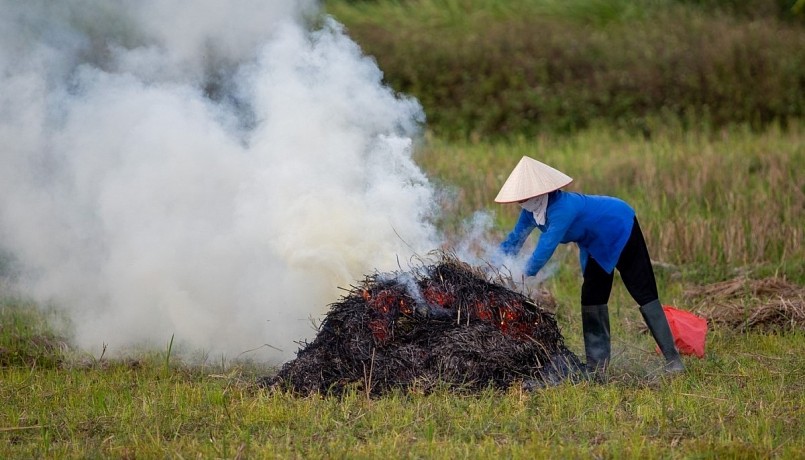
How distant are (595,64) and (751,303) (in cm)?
1034

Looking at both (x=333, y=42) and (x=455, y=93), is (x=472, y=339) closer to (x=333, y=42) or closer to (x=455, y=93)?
(x=333, y=42)

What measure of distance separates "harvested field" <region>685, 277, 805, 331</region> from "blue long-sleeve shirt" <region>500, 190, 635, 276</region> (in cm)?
236

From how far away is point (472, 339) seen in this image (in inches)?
269

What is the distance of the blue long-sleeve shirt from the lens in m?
6.93

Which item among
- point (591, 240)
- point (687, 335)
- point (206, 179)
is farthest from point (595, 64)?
point (591, 240)

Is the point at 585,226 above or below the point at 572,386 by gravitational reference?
above

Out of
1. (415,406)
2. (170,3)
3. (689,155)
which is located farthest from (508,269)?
(689,155)

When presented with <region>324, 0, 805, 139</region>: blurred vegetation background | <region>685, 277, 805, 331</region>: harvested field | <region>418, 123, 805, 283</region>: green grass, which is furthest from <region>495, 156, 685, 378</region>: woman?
<region>324, 0, 805, 139</region>: blurred vegetation background

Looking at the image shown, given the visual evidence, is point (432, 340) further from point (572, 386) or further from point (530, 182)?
point (530, 182)

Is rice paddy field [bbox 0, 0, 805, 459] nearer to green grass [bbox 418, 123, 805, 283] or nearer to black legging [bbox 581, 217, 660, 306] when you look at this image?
green grass [bbox 418, 123, 805, 283]

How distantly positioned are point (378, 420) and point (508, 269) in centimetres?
170

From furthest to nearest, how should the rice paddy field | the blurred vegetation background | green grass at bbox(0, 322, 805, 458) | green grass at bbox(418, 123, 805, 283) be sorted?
the blurred vegetation background, green grass at bbox(418, 123, 805, 283), the rice paddy field, green grass at bbox(0, 322, 805, 458)

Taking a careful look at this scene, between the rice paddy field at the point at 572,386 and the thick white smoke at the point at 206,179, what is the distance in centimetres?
44

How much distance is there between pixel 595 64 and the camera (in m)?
19.2
